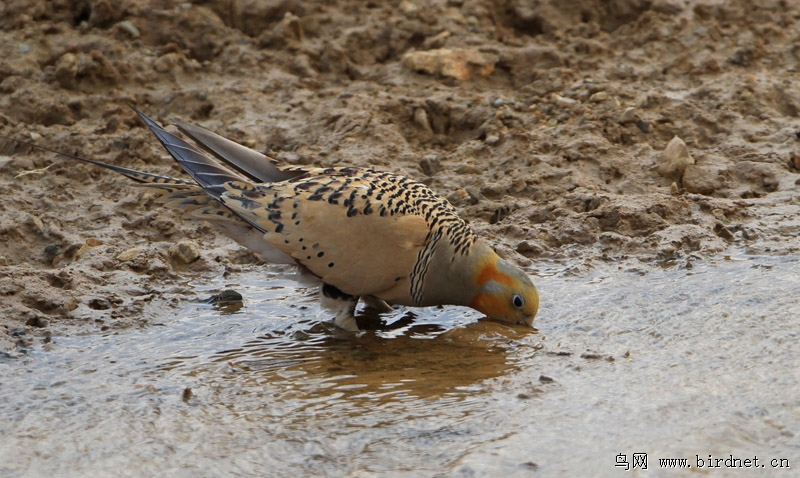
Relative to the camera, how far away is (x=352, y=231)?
5.25 metres

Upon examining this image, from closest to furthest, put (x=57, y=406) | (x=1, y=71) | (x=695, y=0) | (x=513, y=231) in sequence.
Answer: (x=57, y=406), (x=513, y=231), (x=1, y=71), (x=695, y=0)

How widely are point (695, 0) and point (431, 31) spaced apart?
90.6 inches

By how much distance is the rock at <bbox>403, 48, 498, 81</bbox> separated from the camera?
7.89 m

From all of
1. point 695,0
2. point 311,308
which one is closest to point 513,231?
point 311,308

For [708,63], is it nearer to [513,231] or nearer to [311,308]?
[513,231]

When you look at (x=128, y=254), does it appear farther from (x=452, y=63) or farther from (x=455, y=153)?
(x=452, y=63)

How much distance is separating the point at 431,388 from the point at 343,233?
1088 mm

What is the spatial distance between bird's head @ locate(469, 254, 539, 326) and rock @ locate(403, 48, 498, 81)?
277 centimetres

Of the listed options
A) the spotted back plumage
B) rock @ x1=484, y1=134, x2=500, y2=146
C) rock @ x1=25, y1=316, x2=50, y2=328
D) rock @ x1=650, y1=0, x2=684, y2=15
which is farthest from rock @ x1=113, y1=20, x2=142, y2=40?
rock @ x1=650, y1=0, x2=684, y2=15

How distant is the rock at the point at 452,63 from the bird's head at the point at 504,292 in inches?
109

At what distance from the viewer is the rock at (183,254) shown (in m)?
6.05

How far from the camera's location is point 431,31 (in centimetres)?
823

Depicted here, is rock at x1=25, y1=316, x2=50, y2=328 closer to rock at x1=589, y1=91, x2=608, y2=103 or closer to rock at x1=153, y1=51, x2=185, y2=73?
rock at x1=153, y1=51, x2=185, y2=73

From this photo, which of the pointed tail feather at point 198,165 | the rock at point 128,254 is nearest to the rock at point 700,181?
the pointed tail feather at point 198,165
